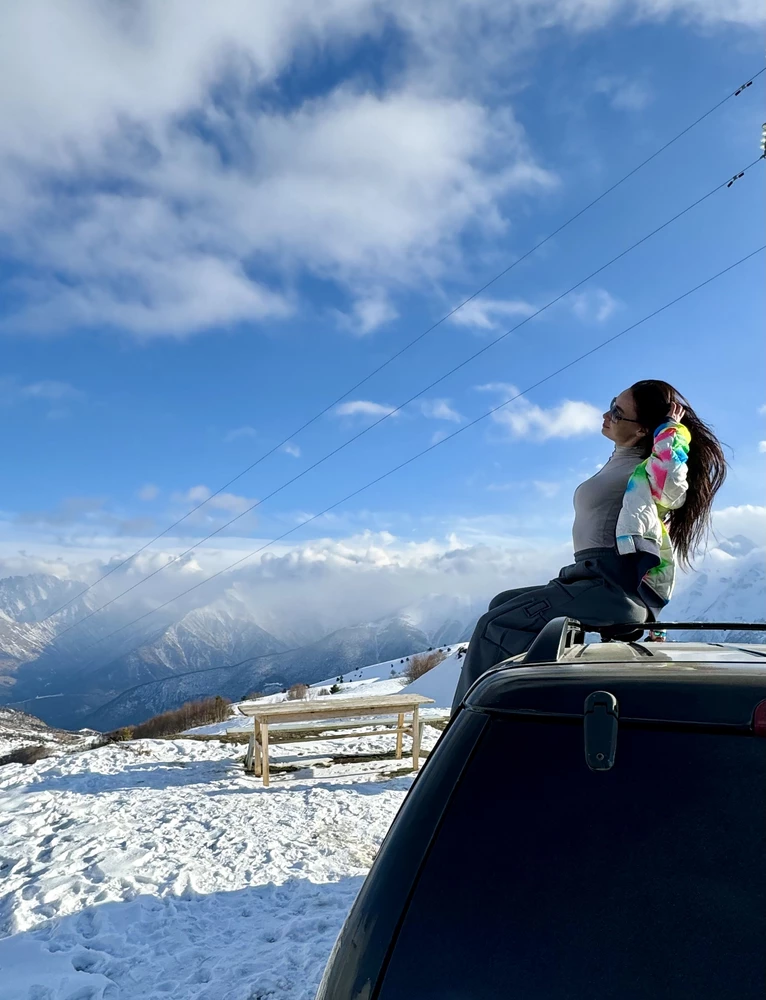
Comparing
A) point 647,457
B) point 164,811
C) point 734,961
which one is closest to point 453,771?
point 734,961

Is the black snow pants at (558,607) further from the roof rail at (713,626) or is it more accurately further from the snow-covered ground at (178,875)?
the snow-covered ground at (178,875)

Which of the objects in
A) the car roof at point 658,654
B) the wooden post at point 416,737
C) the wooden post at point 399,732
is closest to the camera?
the car roof at point 658,654

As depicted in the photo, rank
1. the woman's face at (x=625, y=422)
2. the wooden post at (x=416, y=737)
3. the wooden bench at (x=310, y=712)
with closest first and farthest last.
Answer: the woman's face at (x=625, y=422) < the wooden bench at (x=310, y=712) < the wooden post at (x=416, y=737)

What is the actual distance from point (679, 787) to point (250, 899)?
4520 mm

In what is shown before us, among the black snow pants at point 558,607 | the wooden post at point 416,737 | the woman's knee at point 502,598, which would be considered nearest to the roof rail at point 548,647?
the black snow pants at point 558,607

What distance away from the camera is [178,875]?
488cm

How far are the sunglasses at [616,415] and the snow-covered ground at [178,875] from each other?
3.59 metres

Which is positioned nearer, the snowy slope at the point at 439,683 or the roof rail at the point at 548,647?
the roof rail at the point at 548,647

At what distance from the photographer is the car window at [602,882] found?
2.96 feet

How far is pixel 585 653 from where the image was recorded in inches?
59.5

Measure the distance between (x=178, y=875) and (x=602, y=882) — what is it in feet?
16.1

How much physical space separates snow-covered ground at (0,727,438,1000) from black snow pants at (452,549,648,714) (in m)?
2.10

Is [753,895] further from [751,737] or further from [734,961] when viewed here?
[751,737]

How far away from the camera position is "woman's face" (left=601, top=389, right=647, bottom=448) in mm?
3738
